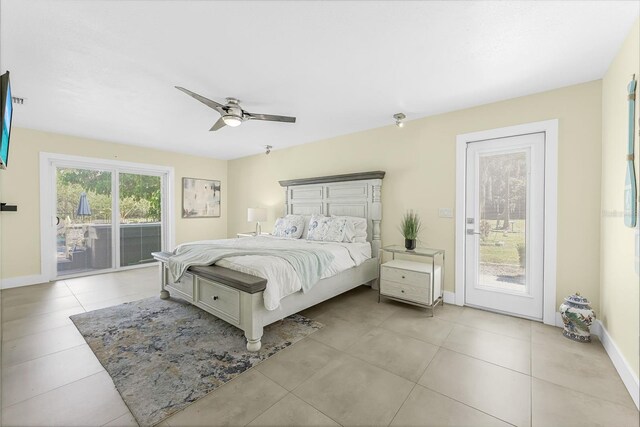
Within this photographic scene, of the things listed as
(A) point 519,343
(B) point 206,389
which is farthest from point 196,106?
(A) point 519,343

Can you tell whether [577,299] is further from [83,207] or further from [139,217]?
[83,207]

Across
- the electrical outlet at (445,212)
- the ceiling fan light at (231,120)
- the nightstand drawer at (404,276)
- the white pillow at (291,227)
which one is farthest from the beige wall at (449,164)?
the ceiling fan light at (231,120)

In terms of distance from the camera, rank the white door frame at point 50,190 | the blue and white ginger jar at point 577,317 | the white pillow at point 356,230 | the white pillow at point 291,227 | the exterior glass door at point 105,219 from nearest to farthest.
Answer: the blue and white ginger jar at point 577,317
the white pillow at point 356,230
the white door frame at point 50,190
the white pillow at point 291,227
the exterior glass door at point 105,219

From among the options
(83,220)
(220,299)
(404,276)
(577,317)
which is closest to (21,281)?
(83,220)

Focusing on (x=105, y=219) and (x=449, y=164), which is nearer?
(x=449, y=164)

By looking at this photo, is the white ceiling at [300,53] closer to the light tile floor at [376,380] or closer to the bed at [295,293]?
the bed at [295,293]

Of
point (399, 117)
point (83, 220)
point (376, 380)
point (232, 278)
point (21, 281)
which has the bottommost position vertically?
point (376, 380)

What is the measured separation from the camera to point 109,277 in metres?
4.61

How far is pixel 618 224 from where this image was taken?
2115mm

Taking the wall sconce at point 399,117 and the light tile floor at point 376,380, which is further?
the wall sconce at point 399,117

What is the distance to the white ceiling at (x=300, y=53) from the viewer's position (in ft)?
5.61

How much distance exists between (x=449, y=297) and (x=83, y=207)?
20.1 feet

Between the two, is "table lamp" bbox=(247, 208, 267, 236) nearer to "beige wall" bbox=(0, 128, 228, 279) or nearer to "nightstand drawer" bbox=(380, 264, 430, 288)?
"beige wall" bbox=(0, 128, 228, 279)

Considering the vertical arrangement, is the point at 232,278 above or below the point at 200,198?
below
